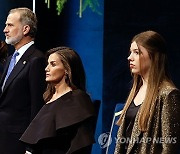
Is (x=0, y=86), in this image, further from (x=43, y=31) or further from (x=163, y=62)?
(x=43, y=31)

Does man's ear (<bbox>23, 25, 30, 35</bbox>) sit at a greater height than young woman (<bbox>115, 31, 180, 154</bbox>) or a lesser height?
greater

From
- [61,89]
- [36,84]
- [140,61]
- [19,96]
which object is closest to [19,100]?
[19,96]

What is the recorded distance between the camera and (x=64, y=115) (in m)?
2.64

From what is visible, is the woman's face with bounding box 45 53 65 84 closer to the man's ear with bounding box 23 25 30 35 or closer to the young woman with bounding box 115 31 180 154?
the young woman with bounding box 115 31 180 154

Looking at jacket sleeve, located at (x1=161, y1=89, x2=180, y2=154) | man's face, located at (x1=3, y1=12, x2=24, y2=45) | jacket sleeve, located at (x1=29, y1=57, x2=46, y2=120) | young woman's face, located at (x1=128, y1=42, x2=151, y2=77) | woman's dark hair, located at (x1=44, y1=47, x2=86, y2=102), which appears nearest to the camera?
jacket sleeve, located at (x1=161, y1=89, x2=180, y2=154)

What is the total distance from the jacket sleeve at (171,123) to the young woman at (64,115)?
16.8 inches

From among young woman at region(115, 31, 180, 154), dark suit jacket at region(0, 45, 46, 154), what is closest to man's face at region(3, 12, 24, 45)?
dark suit jacket at region(0, 45, 46, 154)

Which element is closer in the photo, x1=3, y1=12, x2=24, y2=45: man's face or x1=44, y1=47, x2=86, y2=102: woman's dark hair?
x1=44, y1=47, x2=86, y2=102: woman's dark hair

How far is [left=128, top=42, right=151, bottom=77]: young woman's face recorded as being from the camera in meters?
2.50

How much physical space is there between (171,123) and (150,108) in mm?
128

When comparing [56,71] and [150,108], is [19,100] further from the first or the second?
[150,108]

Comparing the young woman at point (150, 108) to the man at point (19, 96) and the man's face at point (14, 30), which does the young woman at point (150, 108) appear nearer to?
the man at point (19, 96)

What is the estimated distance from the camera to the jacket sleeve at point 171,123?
7.61ft

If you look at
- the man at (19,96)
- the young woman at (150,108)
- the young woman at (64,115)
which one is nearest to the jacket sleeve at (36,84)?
the man at (19,96)
